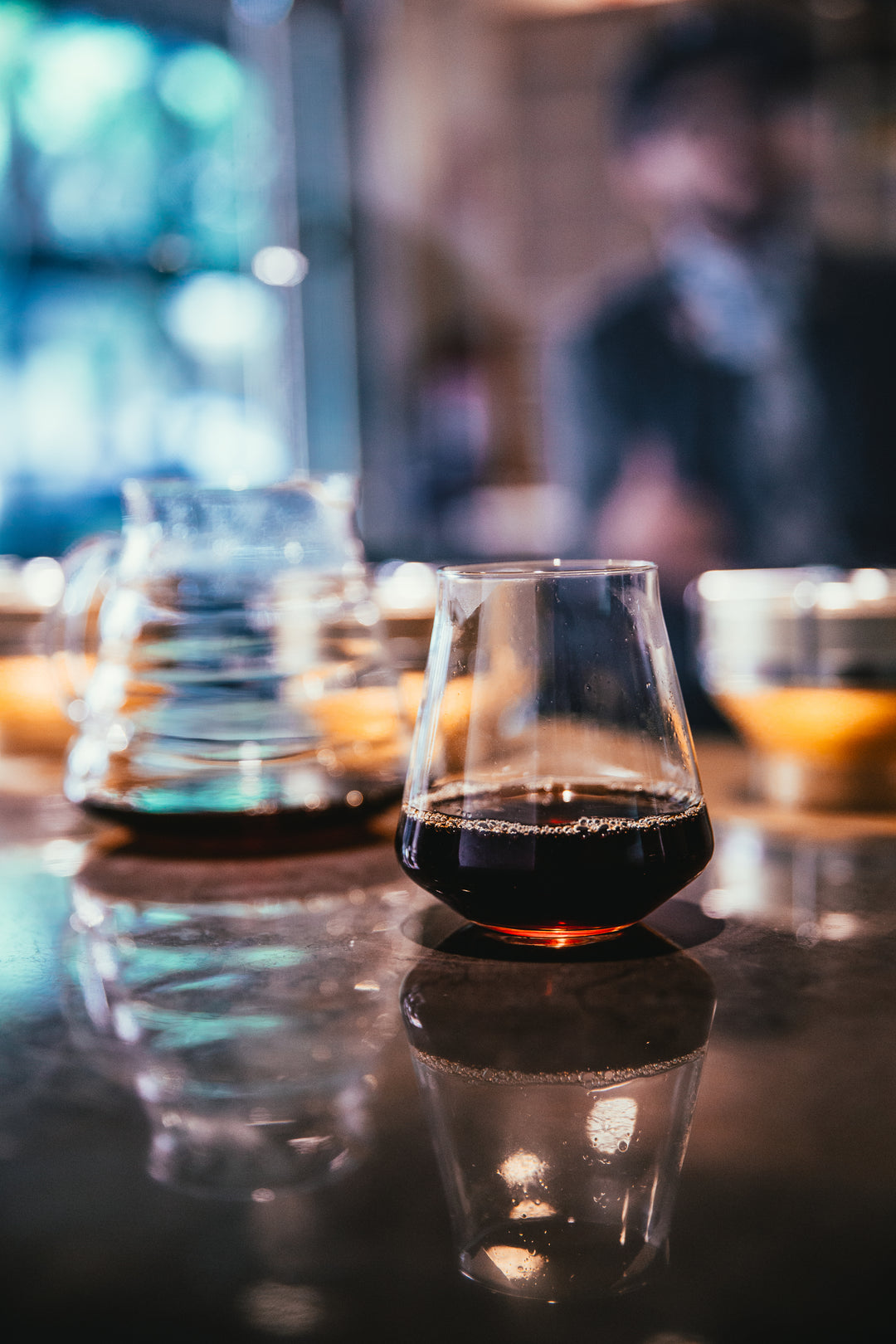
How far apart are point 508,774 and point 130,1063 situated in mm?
152

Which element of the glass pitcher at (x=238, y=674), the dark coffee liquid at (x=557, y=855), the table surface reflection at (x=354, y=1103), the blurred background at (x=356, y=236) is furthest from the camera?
the blurred background at (x=356, y=236)

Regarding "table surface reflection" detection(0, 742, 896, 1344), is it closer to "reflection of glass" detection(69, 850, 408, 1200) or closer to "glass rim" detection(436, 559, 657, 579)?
"reflection of glass" detection(69, 850, 408, 1200)

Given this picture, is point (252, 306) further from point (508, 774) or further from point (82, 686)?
point (508, 774)

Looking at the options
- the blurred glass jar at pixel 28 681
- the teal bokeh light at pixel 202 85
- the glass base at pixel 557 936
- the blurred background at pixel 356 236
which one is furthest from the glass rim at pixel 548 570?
the teal bokeh light at pixel 202 85

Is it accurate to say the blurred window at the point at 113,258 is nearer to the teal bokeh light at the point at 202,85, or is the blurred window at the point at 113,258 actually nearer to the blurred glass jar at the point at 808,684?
the teal bokeh light at the point at 202,85

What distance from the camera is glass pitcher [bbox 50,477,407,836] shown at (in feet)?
1.82

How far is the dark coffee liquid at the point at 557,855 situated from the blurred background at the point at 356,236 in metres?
2.64

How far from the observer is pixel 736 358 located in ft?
10.4

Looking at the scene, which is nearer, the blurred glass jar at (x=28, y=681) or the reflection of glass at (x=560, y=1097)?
the reflection of glass at (x=560, y=1097)

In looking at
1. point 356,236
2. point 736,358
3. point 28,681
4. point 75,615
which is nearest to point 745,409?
point 736,358

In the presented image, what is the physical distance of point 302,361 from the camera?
151 inches

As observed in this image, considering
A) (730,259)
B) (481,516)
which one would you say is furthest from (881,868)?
(481,516)

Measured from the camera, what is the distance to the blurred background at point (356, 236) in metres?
3.13

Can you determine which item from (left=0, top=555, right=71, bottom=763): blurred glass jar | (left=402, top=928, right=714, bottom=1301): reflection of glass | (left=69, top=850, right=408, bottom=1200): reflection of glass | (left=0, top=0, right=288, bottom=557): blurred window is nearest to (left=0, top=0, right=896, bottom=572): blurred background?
(left=0, top=0, right=288, bottom=557): blurred window
